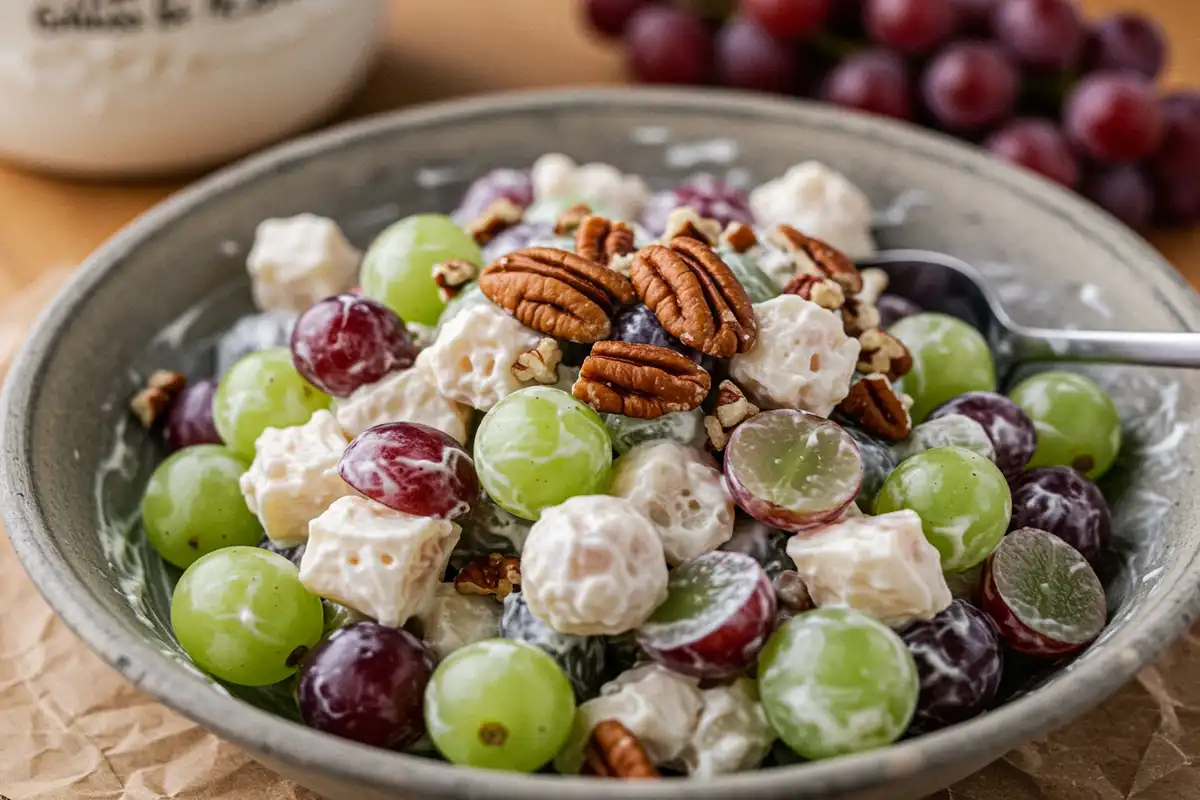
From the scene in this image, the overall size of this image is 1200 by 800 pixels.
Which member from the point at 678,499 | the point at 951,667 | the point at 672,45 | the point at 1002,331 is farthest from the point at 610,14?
the point at 951,667

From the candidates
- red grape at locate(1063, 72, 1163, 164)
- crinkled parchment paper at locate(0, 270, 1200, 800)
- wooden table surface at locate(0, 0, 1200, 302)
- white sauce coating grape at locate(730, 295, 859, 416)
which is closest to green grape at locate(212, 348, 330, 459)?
crinkled parchment paper at locate(0, 270, 1200, 800)

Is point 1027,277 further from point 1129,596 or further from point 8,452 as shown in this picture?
point 8,452

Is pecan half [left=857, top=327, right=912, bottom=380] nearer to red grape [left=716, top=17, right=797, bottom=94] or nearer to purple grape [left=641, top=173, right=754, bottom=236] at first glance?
purple grape [left=641, top=173, right=754, bottom=236]

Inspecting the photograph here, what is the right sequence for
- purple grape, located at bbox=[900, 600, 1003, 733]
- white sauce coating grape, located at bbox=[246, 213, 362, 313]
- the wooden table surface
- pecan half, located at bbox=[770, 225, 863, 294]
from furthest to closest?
1. the wooden table surface
2. white sauce coating grape, located at bbox=[246, 213, 362, 313]
3. pecan half, located at bbox=[770, 225, 863, 294]
4. purple grape, located at bbox=[900, 600, 1003, 733]

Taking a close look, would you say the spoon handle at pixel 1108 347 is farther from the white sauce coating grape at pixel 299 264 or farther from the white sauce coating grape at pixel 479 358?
the white sauce coating grape at pixel 299 264

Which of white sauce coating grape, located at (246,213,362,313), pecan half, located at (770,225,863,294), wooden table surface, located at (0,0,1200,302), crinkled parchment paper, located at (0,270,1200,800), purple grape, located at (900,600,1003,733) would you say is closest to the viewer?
purple grape, located at (900,600,1003,733)

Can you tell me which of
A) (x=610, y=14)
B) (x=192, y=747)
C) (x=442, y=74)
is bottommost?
(x=192, y=747)

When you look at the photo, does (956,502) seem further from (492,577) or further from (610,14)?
(610,14)
